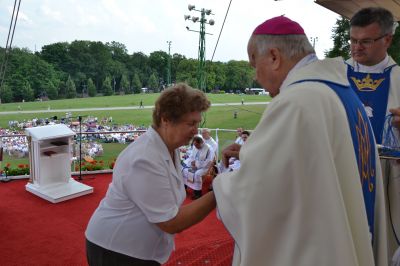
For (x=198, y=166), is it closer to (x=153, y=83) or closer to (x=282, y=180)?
(x=282, y=180)

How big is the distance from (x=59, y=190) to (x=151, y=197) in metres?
6.16

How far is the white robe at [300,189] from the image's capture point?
1115 millimetres

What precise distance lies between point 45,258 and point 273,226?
4.41m

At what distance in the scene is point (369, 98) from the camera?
8.14 ft

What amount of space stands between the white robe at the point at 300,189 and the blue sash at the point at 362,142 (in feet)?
0.32

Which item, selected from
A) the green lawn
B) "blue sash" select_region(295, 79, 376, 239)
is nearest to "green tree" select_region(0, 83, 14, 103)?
the green lawn

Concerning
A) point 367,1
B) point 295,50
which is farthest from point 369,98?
point 367,1

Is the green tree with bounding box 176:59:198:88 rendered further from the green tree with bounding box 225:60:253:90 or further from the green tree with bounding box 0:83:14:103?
the green tree with bounding box 0:83:14:103

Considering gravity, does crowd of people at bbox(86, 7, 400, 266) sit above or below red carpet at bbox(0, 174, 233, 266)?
above

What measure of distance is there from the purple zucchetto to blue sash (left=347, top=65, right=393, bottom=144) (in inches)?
54.1

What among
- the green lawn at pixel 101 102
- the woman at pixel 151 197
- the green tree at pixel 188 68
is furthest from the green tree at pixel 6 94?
the woman at pixel 151 197

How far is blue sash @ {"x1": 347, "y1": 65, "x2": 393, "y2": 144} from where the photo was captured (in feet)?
7.94

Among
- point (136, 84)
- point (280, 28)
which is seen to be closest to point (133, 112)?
point (136, 84)

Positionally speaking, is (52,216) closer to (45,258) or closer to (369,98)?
(45,258)
